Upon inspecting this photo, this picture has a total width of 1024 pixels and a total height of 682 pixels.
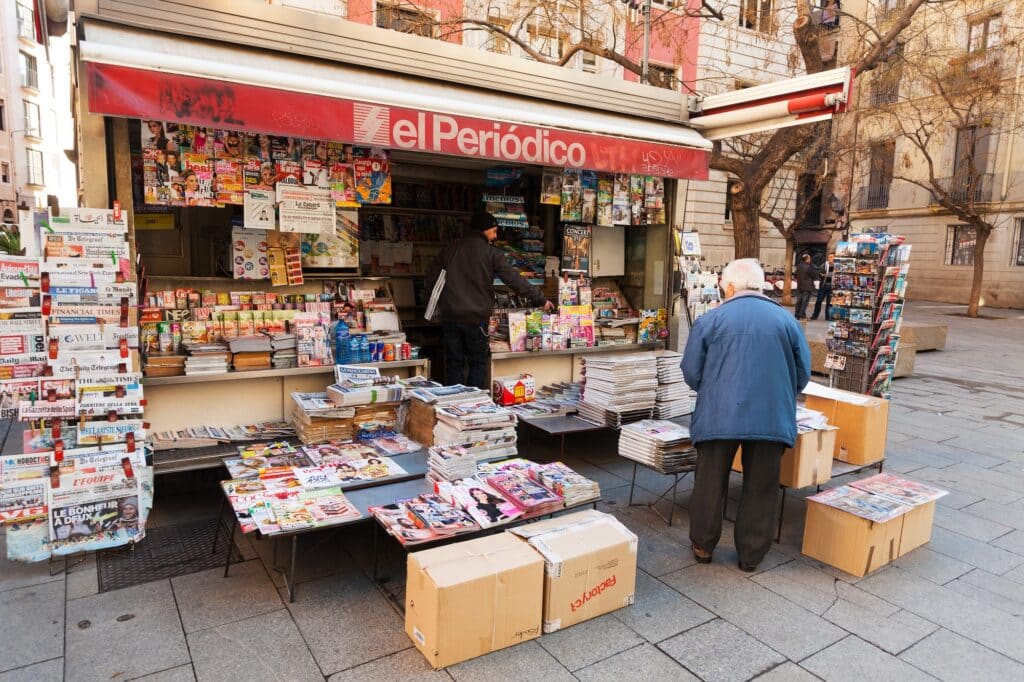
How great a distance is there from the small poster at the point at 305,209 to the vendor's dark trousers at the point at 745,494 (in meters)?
3.00

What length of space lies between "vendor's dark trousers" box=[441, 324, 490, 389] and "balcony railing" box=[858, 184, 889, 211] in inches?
1048

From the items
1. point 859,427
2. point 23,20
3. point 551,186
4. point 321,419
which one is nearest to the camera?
point 321,419

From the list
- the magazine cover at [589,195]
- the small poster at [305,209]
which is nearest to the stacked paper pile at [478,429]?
the small poster at [305,209]

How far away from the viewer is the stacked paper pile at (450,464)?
3.75 metres

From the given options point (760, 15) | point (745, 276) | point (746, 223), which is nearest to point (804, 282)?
point (760, 15)

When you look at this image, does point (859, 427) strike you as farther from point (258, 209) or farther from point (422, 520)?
point (258, 209)

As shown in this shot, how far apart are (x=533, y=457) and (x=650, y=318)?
1977 millimetres

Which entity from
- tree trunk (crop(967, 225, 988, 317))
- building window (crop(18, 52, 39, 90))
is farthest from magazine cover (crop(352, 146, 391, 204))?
building window (crop(18, 52, 39, 90))

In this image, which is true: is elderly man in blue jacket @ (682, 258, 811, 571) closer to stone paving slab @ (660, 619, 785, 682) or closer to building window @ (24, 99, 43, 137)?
stone paving slab @ (660, 619, 785, 682)

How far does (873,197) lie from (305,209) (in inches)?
1118

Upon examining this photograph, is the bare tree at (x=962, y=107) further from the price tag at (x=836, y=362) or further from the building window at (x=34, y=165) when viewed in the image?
the building window at (x=34, y=165)

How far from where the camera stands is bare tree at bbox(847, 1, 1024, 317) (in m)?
13.5

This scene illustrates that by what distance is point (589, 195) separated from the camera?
602cm

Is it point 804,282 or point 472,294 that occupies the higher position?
point 472,294
